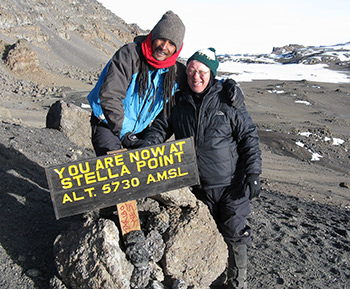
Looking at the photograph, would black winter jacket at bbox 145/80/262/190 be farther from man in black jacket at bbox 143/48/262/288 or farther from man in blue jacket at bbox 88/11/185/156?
man in blue jacket at bbox 88/11/185/156

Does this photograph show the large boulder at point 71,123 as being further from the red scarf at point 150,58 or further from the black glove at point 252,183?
the black glove at point 252,183

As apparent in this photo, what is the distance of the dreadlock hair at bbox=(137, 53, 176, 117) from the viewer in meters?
2.94

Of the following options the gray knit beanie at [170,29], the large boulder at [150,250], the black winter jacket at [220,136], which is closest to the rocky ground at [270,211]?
the large boulder at [150,250]

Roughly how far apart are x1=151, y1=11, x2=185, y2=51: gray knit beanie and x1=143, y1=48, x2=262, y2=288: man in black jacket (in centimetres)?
21

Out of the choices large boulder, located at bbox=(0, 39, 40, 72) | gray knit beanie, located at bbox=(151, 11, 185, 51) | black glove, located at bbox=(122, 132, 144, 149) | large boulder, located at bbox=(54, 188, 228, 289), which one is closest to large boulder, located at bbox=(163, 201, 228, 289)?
large boulder, located at bbox=(54, 188, 228, 289)

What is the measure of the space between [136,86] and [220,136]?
85cm

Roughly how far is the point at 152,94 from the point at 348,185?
786 centimetres

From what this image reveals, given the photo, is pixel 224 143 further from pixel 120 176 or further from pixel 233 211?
pixel 120 176

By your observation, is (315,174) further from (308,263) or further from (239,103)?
(239,103)

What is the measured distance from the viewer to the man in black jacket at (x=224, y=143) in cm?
295

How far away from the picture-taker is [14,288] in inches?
106

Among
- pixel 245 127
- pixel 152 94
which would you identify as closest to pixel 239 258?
pixel 245 127

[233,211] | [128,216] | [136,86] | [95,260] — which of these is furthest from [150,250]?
[136,86]

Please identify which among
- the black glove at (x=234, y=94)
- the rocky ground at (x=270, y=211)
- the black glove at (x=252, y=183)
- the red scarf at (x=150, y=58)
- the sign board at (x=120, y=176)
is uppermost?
the red scarf at (x=150, y=58)
